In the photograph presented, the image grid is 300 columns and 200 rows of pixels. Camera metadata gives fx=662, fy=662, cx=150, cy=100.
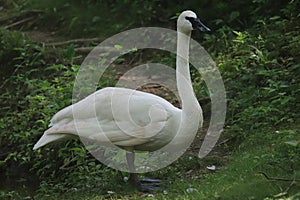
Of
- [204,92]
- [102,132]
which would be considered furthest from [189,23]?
[204,92]

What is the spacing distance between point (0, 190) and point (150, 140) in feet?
10.3

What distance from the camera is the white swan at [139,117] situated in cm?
670

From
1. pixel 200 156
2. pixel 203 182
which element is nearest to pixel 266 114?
pixel 200 156

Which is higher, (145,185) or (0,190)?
(145,185)

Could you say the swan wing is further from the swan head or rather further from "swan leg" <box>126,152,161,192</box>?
the swan head

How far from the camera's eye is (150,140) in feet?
22.1

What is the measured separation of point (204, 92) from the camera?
9.75 m

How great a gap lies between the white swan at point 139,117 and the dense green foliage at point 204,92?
60 cm

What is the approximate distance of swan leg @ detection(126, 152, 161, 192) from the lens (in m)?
7.00

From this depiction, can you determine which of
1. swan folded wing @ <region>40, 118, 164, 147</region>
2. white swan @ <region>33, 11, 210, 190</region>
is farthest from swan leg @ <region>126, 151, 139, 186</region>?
swan folded wing @ <region>40, 118, 164, 147</region>

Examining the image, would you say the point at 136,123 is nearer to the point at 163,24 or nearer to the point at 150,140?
the point at 150,140

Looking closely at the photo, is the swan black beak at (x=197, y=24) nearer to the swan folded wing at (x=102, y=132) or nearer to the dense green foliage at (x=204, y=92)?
the swan folded wing at (x=102, y=132)

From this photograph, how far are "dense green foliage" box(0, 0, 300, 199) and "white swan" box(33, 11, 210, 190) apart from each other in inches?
23.6

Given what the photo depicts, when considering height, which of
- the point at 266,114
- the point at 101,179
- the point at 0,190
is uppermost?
the point at 266,114
